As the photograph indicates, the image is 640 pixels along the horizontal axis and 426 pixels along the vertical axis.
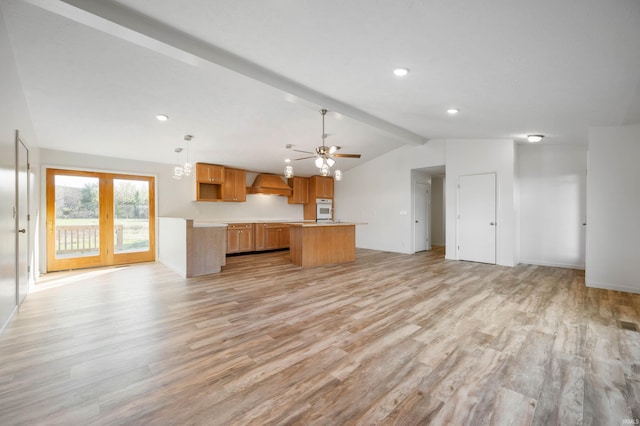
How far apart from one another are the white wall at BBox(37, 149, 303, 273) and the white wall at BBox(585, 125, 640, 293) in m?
7.31

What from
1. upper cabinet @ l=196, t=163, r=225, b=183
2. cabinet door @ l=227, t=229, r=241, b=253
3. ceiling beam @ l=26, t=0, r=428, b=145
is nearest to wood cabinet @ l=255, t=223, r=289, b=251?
cabinet door @ l=227, t=229, r=241, b=253

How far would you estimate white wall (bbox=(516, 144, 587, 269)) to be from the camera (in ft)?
18.2

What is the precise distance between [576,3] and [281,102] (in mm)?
3426

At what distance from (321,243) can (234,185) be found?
10.4ft

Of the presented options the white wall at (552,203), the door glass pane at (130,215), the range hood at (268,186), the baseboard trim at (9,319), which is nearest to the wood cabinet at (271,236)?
→ the range hood at (268,186)

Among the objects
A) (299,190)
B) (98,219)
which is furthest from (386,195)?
(98,219)

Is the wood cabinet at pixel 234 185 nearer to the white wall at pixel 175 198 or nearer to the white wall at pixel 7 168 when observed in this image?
the white wall at pixel 175 198

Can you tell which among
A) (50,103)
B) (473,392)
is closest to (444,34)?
(473,392)

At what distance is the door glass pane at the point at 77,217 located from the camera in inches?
215

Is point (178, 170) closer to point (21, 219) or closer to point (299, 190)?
point (21, 219)

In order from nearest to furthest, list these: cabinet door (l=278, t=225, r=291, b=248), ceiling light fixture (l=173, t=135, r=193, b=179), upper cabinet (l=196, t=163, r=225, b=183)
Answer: ceiling light fixture (l=173, t=135, r=193, b=179), upper cabinet (l=196, t=163, r=225, b=183), cabinet door (l=278, t=225, r=291, b=248)

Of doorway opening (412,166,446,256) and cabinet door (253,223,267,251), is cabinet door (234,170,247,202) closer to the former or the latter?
cabinet door (253,223,267,251)

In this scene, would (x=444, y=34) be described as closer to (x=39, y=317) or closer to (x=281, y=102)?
(x=281, y=102)

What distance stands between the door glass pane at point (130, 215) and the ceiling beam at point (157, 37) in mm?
4566
